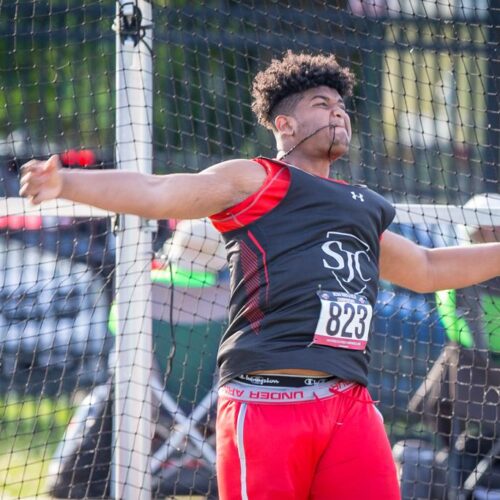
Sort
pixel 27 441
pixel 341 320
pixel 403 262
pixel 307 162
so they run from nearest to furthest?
1. pixel 341 320
2. pixel 307 162
3. pixel 403 262
4. pixel 27 441

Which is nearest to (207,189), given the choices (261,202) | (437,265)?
(261,202)

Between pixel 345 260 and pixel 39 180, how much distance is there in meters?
1.00

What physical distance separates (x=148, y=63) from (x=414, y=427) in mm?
2415

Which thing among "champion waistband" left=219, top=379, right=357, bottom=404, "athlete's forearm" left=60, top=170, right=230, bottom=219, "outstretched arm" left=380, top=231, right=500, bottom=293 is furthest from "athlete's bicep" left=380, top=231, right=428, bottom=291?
"athlete's forearm" left=60, top=170, right=230, bottom=219

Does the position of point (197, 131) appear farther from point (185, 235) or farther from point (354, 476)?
point (354, 476)

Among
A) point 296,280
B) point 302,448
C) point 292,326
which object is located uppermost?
point 296,280

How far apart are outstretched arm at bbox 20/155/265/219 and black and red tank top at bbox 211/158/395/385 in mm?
65

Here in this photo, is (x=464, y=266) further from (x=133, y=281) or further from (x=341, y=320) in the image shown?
(x=133, y=281)

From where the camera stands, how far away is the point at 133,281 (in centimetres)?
434

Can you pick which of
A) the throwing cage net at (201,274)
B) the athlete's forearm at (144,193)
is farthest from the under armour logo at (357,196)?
the throwing cage net at (201,274)

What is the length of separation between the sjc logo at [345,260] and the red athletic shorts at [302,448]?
11.7 inches

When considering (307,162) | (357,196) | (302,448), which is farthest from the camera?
(307,162)

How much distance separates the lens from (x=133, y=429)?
14.1ft

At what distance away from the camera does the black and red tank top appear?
9.80ft
